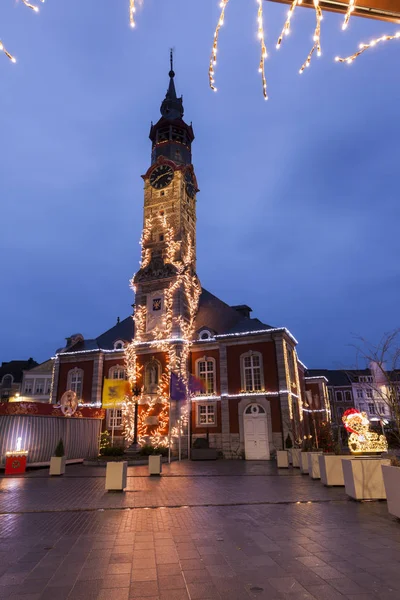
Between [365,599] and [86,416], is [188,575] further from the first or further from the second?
[86,416]

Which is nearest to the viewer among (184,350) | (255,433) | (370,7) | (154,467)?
(370,7)

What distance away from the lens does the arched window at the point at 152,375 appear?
28.5 meters

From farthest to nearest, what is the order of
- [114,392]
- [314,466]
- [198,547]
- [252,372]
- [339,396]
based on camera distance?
[339,396] < [114,392] < [252,372] < [314,466] < [198,547]

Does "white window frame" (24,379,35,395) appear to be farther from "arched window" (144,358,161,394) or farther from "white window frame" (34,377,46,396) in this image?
"arched window" (144,358,161,394)

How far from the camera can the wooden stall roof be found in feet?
12.2

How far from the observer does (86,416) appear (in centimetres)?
2509

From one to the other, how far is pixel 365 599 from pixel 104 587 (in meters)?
2.88

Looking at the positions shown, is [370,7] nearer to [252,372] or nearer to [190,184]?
[252,372]

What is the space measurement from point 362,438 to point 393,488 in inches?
147

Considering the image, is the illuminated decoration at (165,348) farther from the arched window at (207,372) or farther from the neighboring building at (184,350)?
the arched window at (207,372)

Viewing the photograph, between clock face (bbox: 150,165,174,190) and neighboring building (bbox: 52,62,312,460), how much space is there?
0.10m

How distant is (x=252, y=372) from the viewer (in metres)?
26.4

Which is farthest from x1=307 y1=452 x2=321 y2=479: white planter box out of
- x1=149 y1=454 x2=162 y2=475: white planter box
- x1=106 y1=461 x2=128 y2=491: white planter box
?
x1=106 y1=461 x2=128 y2=491: white planter box

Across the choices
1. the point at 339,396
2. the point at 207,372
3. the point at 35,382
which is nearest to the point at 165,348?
the point at 207,372
